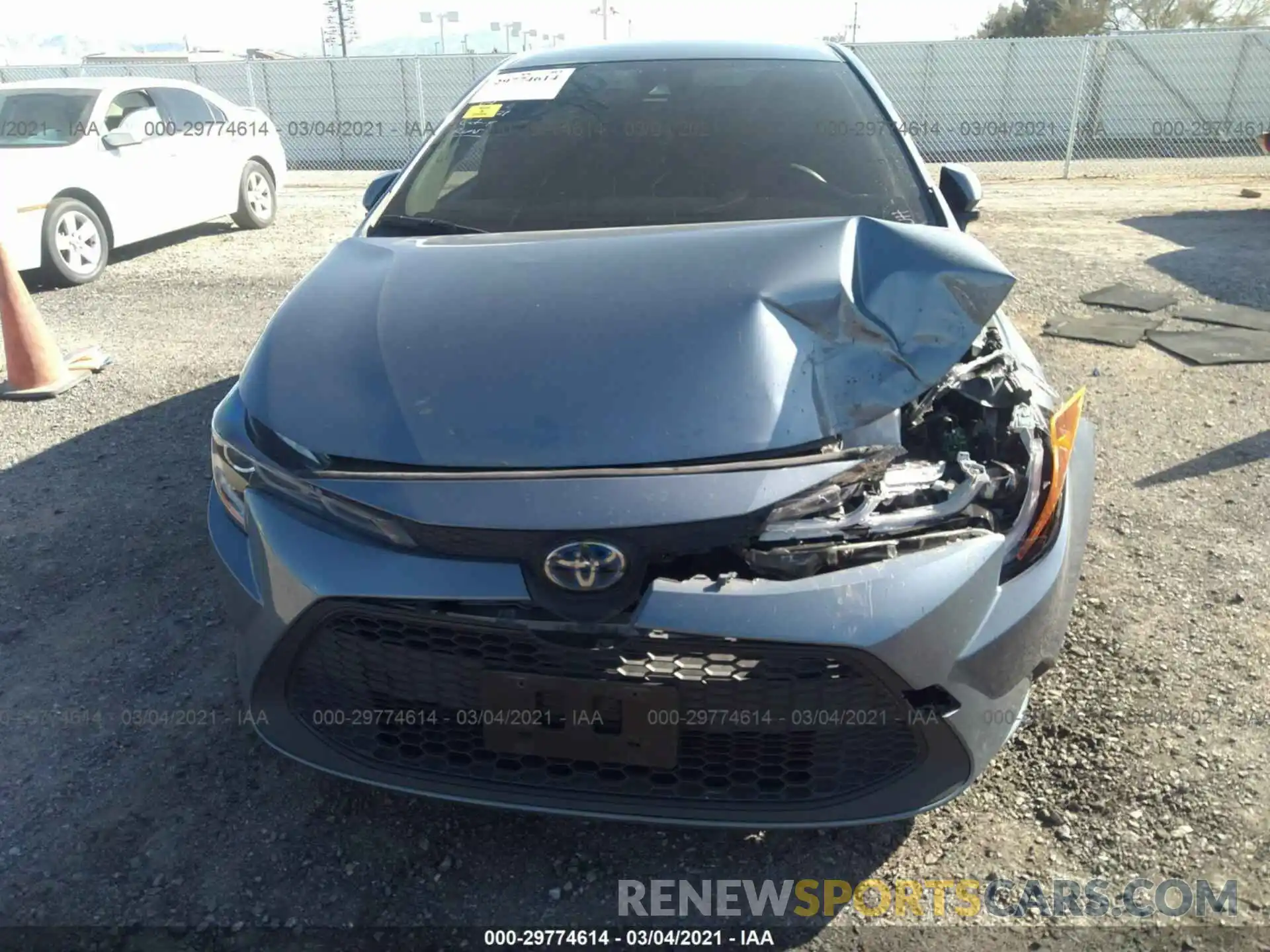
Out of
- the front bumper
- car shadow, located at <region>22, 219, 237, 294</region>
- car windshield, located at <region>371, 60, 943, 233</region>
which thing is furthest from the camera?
car shadow, located at <region>22, 219, 237, 294</region>

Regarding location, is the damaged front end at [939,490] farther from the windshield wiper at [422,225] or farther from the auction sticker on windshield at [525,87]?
the auction sticker on windshield at [525,87]

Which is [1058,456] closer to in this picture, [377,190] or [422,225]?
[422,225]

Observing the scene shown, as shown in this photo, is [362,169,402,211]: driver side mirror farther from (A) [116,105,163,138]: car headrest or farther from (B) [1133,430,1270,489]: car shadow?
(A) [116,105,163,138]: car headrest

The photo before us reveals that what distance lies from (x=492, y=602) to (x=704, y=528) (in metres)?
0.41

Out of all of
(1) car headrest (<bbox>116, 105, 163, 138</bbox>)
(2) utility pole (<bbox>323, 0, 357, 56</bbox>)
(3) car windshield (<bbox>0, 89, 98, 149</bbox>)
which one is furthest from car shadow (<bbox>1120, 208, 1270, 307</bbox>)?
(2) utility pole (<bbox>323, 0, 357, 56</bbox>)

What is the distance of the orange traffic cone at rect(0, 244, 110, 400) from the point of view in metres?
4.88

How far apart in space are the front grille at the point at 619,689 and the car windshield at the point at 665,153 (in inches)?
57.9

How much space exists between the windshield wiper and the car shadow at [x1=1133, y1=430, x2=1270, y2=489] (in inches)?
108

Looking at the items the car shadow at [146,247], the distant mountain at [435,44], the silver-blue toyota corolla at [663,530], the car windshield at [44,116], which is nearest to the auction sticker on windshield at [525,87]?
the silver-blue toyota corolla at [663,530]

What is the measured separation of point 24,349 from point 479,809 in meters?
4.26

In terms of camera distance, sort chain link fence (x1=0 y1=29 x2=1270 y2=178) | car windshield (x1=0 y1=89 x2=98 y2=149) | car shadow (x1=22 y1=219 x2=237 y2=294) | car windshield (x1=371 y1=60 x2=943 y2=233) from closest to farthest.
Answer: car windshield (x1=371 y1=60 x2=943 y2=233)
car shadow (x1=22 y1=219 x2=237 y2=294)
car windshield (x1=0 y1=89 x2=98 y2=149)
chain link fence (x1=0 y1=29 x2=1270 y2=178)

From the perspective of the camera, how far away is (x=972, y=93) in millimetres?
17547

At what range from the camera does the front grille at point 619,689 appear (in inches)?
66.7

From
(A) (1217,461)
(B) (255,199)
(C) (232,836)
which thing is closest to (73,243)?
(B) (255,199)
